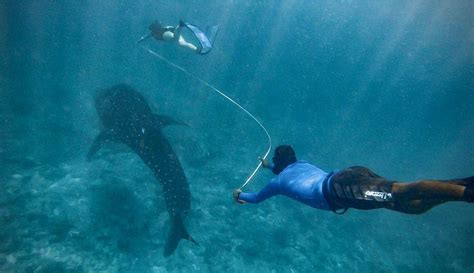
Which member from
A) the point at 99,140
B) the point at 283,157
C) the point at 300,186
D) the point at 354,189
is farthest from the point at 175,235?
the point at 354,189

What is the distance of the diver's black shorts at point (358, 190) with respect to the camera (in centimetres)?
459

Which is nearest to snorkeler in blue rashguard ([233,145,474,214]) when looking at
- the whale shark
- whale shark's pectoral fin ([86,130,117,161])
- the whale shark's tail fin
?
the whale shark's tail fin

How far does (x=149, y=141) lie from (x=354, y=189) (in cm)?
773

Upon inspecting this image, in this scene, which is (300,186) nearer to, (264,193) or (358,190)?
(264,193)

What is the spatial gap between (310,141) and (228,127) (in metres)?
8.16

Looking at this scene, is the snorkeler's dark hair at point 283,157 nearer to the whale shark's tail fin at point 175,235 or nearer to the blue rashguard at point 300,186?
the blue rashguard at point 300,186

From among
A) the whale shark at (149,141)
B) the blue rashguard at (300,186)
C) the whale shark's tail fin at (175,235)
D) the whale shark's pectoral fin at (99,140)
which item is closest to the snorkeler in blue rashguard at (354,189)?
the blue rashguard at (300,186)

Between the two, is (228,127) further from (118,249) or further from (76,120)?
(118,249)

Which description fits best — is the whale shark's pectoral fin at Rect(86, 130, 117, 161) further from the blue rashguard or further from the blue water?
the blue rashguard

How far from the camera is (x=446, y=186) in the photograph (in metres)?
3.81

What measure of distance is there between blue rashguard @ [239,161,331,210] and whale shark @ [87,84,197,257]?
11.1 feet

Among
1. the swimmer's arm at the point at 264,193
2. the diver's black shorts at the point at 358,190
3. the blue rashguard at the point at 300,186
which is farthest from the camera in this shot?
the swimmer's arm at the point at 264,193

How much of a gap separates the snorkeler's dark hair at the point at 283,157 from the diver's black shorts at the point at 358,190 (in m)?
1.35

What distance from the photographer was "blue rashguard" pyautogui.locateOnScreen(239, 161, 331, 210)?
5.29m
